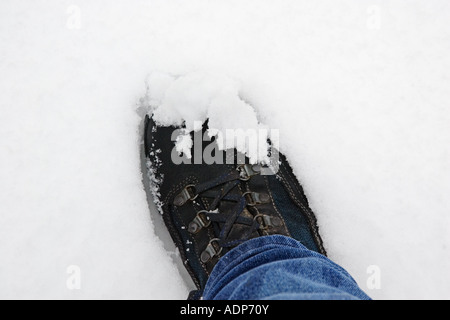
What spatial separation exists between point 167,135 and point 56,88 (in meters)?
0.33

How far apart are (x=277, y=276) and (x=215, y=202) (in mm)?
337

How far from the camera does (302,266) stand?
24.5 inches

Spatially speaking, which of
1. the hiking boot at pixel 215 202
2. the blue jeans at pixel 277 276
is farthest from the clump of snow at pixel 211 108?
the blue jeans at pixel 277 276

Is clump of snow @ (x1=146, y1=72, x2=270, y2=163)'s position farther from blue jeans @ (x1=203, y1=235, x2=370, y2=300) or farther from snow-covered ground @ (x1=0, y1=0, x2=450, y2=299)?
blue jeans @ (x1=203, y1=235, x2=370, y2=300)

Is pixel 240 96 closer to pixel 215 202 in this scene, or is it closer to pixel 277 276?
pixel 215 202

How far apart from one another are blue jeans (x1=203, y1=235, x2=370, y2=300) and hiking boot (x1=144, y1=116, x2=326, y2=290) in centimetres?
11

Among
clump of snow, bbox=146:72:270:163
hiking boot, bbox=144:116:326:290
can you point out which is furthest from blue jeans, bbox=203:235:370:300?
clump of snow, bbox=146:72:270:163

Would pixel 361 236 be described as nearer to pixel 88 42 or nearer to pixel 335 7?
pixel 335 7

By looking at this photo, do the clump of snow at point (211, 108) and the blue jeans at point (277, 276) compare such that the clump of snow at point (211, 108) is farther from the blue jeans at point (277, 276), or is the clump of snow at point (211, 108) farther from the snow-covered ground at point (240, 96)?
the blue jeans at point (277, 276)

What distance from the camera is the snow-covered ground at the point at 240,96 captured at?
3.03 ft

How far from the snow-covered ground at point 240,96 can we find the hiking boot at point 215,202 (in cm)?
6

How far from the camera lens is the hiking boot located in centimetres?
85

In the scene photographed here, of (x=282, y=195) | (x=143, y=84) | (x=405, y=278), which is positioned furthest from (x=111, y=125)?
(x=405, y=278)

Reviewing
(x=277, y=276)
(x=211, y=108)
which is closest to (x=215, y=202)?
(x=211, y=108)
